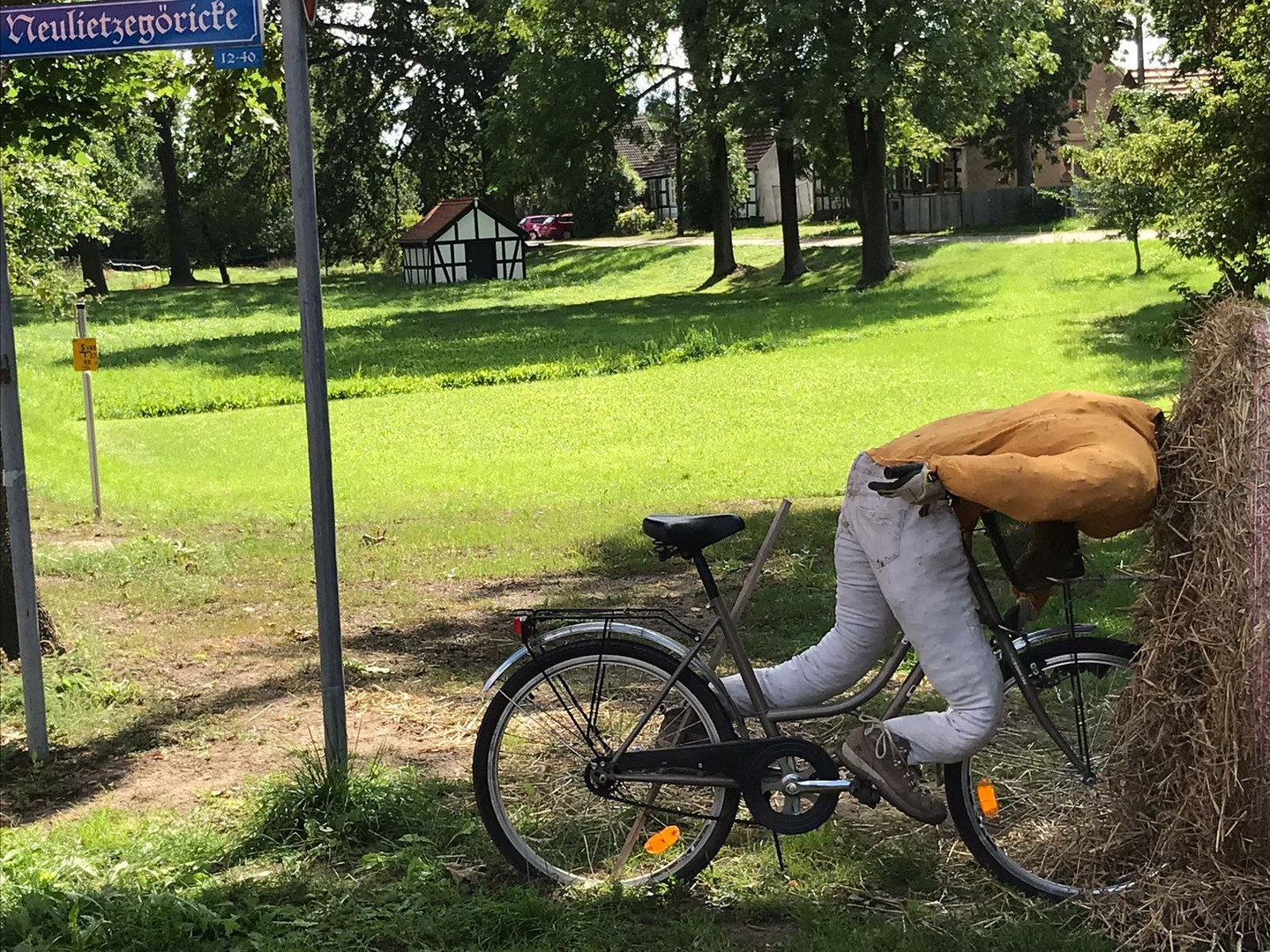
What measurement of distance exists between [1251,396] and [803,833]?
1.74 meters

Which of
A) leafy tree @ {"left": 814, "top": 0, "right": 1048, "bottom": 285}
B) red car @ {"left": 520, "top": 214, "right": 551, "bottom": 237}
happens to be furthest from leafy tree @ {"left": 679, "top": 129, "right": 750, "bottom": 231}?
leafy tree @ {"left": 814, "top": 0, "right": 1048, "bottom": 285}

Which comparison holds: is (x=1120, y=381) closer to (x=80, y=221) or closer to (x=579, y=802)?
(x=579, y=802)

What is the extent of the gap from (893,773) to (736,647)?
57cm

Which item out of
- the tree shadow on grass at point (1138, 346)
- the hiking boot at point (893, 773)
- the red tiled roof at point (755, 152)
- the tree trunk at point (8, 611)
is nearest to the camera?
the hiking boot at point (893, 773)

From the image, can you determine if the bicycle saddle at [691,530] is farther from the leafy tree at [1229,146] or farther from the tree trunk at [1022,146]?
the tree trunk at [1022,146]

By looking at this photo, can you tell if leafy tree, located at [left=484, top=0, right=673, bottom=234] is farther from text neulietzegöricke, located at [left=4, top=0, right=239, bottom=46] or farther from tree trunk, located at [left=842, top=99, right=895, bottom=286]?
text neulietzegöricke, located at [left=4, top=0, right=239, bottom=46]

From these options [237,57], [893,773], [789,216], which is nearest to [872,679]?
[893,773]

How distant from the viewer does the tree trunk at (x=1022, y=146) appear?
55250 millimetres

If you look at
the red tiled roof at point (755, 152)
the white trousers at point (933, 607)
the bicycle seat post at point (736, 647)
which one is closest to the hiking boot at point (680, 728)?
the bicycle seat post at point (736, 647)

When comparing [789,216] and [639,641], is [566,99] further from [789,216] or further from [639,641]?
[639,641]

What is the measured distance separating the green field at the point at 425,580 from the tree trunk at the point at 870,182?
8204 mm

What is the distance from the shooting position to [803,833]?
166 inches

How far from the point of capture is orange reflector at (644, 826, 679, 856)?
13.6 feet

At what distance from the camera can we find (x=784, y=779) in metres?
4.11
